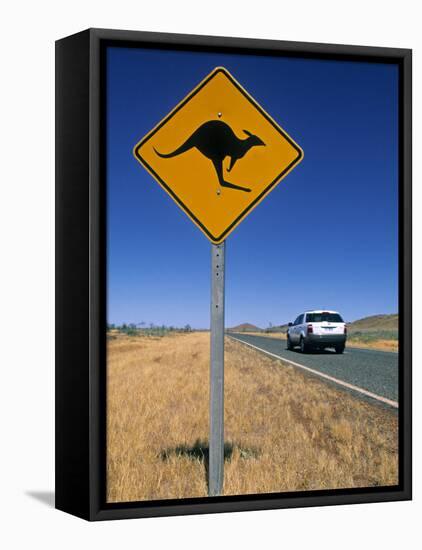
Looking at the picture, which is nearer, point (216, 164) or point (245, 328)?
point (216, 164)

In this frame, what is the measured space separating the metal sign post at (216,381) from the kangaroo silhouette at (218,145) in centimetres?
67

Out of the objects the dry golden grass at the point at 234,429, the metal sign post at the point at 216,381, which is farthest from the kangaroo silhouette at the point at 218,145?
the dry golden grass at the point at 234,429

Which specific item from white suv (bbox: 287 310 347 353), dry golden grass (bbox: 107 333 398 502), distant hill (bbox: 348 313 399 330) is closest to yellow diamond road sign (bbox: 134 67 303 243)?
dry golden grass (bbox: 107 333 398 502)

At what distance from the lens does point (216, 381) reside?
25.1 feet

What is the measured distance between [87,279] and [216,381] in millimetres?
1407

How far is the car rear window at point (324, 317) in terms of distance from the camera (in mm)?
8203

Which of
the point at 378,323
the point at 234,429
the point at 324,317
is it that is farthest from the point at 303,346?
the point at 234,429

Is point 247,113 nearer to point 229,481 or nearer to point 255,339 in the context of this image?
point 255,339

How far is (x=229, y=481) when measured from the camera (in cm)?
777

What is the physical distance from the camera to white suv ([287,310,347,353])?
8.20 m

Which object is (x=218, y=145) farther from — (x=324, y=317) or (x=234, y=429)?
(x=234, y=429)

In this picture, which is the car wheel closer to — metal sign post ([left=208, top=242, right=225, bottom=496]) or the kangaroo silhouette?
metal sign post ([left=208, top=242, right=225, bottom=496])

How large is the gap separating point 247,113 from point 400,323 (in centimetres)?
245

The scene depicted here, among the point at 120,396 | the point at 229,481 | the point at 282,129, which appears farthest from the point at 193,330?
the point at 282,129
